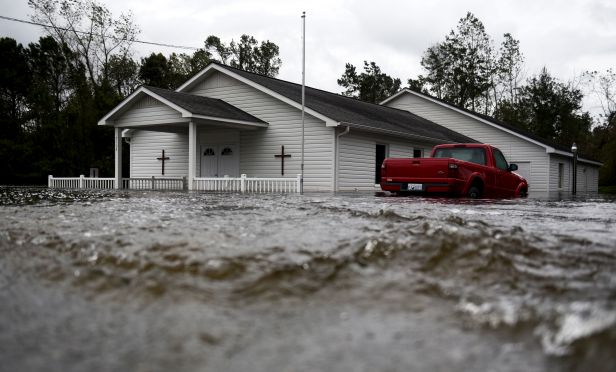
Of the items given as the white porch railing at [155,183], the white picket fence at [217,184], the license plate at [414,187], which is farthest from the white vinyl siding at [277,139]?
the license plate at [414,187]

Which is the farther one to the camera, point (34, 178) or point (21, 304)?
point (34, 178)

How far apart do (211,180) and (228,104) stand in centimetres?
425

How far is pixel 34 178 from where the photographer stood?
113 ft

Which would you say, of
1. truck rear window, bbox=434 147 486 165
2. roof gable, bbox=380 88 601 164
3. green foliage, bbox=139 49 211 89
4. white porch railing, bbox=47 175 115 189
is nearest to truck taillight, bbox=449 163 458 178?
truck rear window, bbox=434 147 486 165

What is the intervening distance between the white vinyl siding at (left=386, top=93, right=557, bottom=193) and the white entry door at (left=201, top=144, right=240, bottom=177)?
14831 mm

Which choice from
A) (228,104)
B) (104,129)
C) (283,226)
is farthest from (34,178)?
(283,226)

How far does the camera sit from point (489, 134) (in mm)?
31109

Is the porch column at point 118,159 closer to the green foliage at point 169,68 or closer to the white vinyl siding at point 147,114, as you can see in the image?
the white vinyl siding at point 147,114

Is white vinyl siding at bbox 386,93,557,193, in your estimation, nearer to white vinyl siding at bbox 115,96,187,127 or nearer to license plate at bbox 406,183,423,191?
license plate at bbox 406,183,423,191

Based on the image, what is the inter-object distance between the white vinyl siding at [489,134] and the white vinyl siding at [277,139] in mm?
12937

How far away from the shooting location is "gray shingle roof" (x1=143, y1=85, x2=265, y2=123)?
19828mm

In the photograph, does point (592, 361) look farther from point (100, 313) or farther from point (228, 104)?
point (228, 104)

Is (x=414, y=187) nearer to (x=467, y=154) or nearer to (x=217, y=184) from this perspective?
(x=467, y=154)

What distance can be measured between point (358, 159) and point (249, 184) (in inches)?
171
